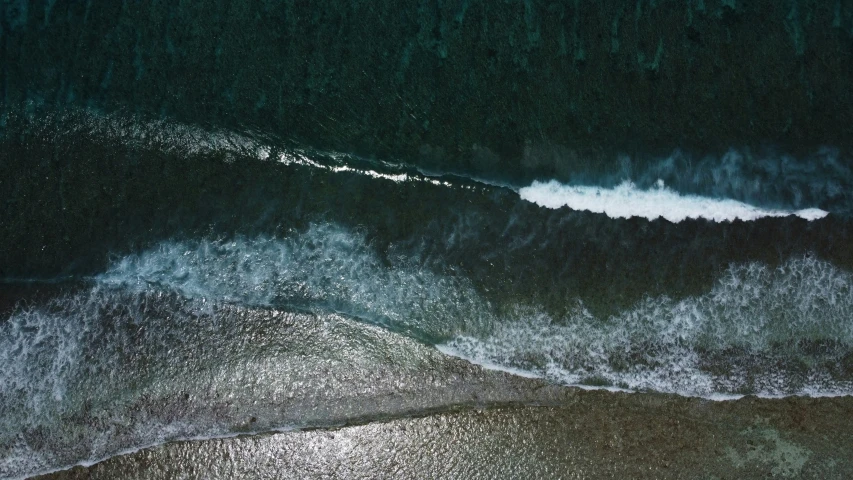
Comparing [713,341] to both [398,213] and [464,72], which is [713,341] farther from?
[464,72]

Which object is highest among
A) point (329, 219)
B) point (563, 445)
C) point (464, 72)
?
point (464, 72)

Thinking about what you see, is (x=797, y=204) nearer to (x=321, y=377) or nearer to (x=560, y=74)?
(x=560, y=74)

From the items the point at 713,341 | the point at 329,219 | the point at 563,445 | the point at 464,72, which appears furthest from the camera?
the point at 464,72

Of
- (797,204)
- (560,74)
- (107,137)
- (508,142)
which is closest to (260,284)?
(107,137)

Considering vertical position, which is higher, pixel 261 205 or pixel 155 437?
pixel 261 205

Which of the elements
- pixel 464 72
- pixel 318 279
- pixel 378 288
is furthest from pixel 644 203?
pixel 318 279

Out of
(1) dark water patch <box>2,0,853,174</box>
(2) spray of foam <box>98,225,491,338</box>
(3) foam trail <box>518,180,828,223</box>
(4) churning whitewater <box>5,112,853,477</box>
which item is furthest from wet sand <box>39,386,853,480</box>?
(1) dark water patch <box>2,0,853,174</box>

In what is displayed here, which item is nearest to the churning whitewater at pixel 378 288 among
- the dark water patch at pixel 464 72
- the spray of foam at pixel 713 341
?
the spray of foam at pixel 713 341
